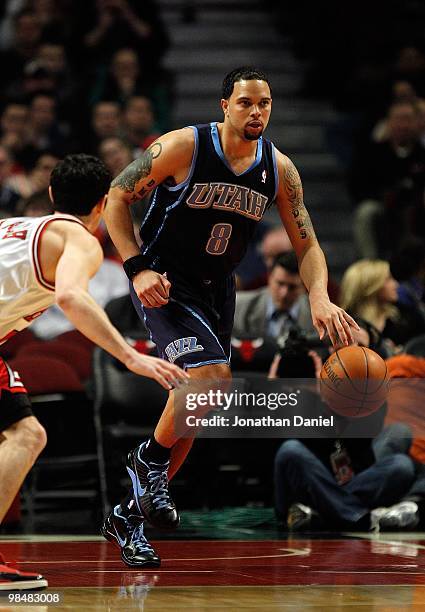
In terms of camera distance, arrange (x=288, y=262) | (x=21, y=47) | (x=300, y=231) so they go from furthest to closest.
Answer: (x=21, y=47), (x=288, y=262), (x=300, y=231)

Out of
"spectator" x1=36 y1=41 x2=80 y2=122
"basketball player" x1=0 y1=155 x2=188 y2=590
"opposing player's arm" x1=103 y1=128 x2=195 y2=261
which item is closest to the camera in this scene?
"basketball player" x1=0 y1=155 x2=188 y2=590

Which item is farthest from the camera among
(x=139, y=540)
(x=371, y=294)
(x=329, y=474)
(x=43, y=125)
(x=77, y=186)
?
(x=43, y=125)

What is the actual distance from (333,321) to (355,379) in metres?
0.63

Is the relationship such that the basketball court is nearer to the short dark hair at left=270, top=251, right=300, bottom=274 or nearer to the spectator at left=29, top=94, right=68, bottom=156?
the short dark hair at left=270, top=251, right=300, bottom=274

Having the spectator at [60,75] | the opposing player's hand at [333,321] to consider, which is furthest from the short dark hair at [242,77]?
the spectator at [60,75]

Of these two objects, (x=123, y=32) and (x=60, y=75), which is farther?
(x=123, y=32)

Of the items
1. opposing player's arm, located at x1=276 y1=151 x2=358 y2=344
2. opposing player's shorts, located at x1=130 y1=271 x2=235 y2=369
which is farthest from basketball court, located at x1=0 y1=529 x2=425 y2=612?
opposing player's arm, located at x1=276 y1=151 x2=358 y2=344

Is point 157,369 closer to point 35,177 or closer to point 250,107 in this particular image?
point 250,107

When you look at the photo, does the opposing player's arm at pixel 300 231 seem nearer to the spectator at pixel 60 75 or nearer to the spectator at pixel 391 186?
the spectator at pixel 391 186

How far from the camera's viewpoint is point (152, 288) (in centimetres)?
519

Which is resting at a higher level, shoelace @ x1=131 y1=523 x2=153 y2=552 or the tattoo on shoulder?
the tattoo on shoulder

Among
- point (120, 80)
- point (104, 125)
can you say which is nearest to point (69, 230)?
point (104, 125)

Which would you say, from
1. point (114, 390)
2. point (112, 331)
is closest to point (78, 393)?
point (114, 390)

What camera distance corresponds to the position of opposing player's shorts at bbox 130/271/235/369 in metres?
5.35
